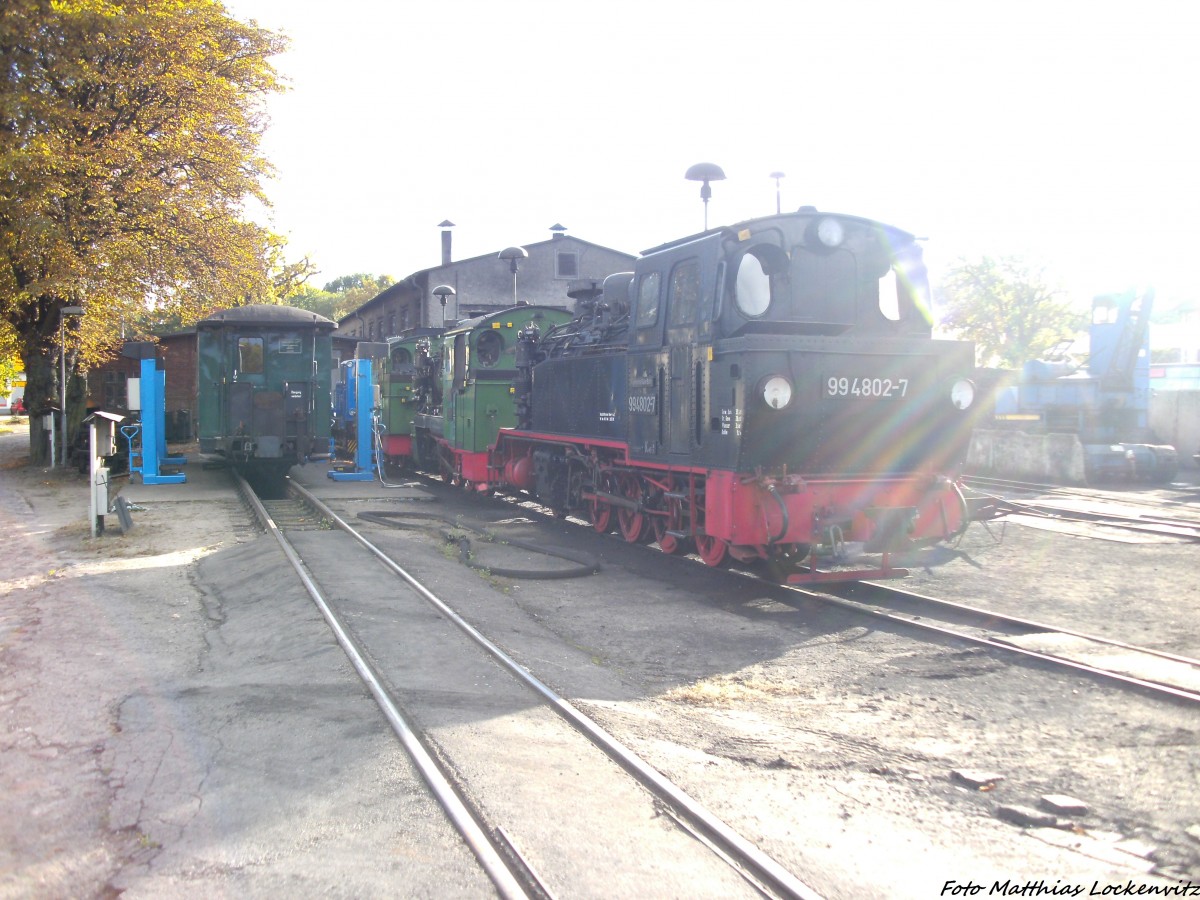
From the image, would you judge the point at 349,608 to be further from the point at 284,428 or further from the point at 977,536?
the point at 284,428

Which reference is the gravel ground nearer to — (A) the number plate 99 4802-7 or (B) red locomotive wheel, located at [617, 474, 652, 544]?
(B) red locomotive wheel, located at [617, 474, 652, 544]

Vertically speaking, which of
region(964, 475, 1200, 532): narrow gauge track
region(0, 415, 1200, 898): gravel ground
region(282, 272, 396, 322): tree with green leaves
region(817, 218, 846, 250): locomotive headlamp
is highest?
region(282, 272, 396, 322): tree with green leaves

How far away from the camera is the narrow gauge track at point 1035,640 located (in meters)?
5.95

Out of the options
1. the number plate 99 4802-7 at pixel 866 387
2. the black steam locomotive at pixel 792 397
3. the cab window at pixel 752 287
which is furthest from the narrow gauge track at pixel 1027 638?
the cab window at pixel 752 287

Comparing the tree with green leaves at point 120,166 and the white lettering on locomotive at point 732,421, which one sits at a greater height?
the tree with green leaves at point 120,166

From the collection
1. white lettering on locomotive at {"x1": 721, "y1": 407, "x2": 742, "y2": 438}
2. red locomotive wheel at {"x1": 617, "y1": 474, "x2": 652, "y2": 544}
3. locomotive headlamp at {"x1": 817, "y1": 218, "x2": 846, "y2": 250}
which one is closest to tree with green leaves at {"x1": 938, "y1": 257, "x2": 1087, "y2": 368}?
red locomotive wheel at {"x1": 617, "y1": 474, "x2": 652, "y2": 544}

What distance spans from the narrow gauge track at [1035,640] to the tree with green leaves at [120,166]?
689 inches

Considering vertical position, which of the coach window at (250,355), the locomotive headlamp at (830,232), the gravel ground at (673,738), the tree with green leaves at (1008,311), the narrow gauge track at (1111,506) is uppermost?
the tree with green leaves at (1008,311)

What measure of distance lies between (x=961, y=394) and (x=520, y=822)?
20.7 feet

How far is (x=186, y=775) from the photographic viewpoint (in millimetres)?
4578

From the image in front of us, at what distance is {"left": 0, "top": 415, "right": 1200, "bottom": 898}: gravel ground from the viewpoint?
367 centimetres

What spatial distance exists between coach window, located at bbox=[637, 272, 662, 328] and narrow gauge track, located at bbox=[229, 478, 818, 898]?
412 cm

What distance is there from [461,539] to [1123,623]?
6850mm

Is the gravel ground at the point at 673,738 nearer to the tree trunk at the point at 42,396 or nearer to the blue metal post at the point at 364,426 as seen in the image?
the blue metal post at the point at 364,426
